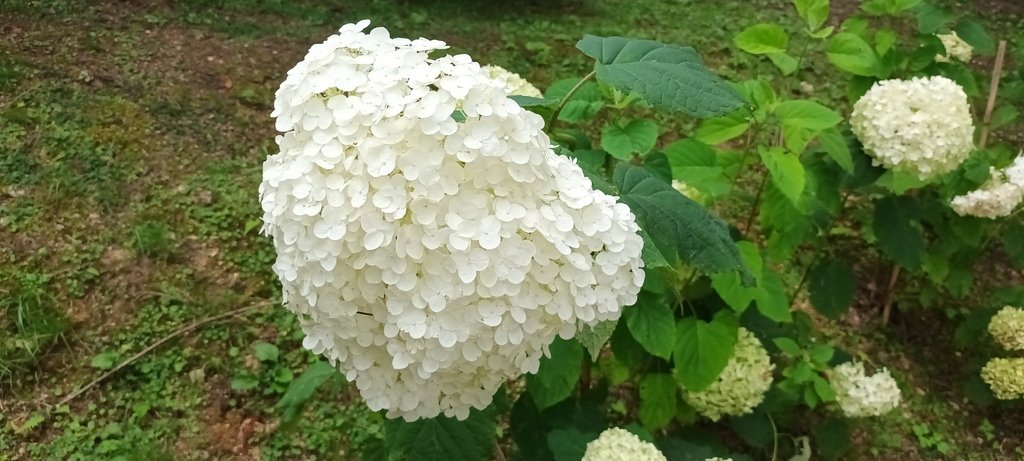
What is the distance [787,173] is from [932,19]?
1014mm

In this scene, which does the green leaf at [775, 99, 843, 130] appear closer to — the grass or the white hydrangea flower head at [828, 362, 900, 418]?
the white hydrangea flower head at [828, 362, 900, 418]

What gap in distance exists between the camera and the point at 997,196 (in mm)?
2186

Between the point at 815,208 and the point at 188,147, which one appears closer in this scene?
the point at 815,208

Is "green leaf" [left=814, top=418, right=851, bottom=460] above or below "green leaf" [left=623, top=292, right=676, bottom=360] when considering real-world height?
below

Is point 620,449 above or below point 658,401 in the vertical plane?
above

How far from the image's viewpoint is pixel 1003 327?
2.35m

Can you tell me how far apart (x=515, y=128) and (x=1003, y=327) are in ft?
6.95

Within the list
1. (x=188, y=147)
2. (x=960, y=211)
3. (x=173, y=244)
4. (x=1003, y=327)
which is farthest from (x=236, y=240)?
(x=1003, y=327)

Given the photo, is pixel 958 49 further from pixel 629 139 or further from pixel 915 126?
pixel 629 139

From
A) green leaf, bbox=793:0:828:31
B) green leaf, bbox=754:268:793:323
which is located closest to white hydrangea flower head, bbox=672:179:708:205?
green leaf, bbox=754:268:793:323

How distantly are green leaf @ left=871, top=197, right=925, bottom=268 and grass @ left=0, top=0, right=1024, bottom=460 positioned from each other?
53cm

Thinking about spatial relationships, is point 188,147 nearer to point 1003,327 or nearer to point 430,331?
point 430,331

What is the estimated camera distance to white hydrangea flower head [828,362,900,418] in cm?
213

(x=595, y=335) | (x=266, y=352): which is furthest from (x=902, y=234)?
(x=266, y=352)
